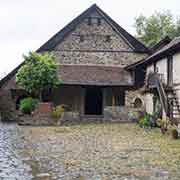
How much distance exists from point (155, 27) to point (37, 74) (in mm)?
31219

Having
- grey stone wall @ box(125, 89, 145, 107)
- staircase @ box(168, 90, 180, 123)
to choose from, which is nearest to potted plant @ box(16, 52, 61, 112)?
grey stone wall @ box(125, 89, 145, 107)

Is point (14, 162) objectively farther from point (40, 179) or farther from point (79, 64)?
point (79, 64)

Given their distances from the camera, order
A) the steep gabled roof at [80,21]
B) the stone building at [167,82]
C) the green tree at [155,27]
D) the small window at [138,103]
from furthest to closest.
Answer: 1. the green tree at [155,27]
2. the steep gabled roof at [80,21]
3. the small window at [138,103]
4. the stone building at [167,82]

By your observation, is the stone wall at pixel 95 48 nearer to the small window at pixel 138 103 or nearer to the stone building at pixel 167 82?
the small window at pixel 138 103

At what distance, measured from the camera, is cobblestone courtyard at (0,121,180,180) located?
8789 mm

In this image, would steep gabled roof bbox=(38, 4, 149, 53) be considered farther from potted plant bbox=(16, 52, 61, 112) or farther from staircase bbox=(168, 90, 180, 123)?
staircase bbox=(168, 90, 180, 123)

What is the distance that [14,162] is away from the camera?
10297 mm

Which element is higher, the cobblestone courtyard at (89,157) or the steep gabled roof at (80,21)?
the steep gabled roof at (80,21)

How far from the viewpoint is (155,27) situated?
53.7 m

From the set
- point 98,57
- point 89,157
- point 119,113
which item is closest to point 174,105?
point 119,113

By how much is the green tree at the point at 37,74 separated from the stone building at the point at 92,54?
309 centimetres

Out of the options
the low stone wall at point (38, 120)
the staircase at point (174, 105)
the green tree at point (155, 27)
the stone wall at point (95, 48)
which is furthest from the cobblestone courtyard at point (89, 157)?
the green tree at point (155, 27)

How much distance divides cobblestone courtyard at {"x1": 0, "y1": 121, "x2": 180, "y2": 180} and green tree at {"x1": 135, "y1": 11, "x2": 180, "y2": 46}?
123 ft

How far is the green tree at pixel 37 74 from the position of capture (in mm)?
25764
